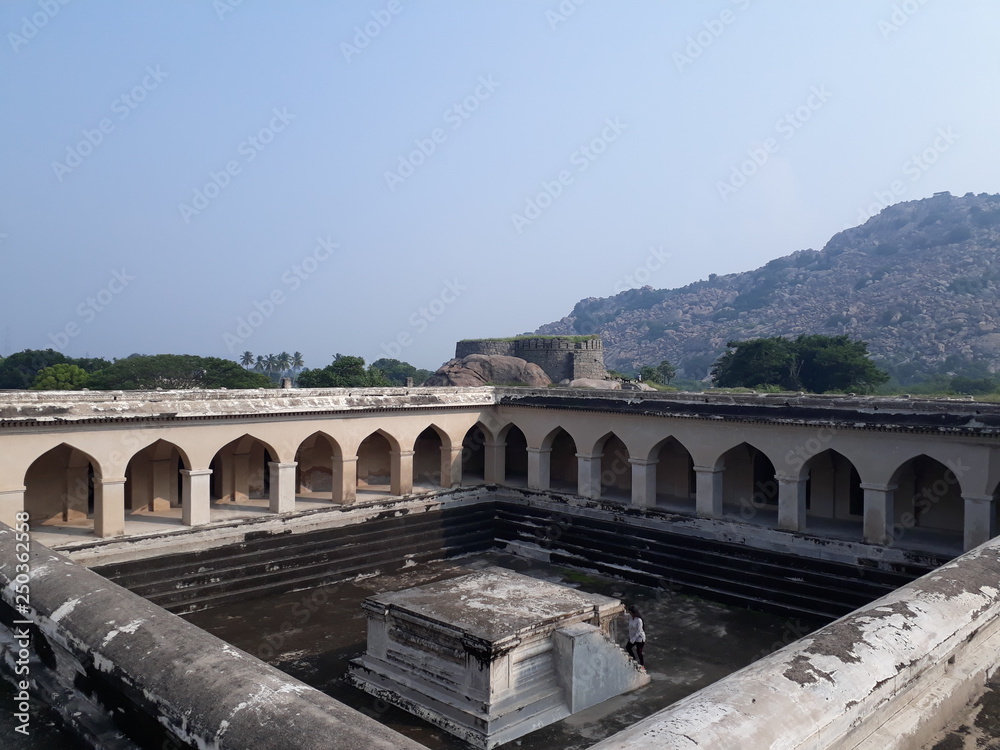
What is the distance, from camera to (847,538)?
40.8 feet

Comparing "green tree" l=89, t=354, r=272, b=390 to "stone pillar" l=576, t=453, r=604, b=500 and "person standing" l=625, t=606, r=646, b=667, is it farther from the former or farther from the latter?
"person standing" l=625, t=606, r=646, b=667

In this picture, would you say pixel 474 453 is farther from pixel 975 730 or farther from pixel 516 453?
pixel 975 730

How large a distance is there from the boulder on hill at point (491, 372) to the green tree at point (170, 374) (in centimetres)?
1014

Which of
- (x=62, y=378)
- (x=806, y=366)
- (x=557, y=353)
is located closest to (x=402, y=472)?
(x=557, y=353)

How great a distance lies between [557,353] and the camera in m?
36.4

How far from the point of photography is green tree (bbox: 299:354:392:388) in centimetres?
3994

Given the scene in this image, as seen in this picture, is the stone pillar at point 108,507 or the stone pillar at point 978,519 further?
the stone pillar at point 108,507

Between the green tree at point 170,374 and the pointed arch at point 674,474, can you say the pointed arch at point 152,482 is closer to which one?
the pointed arch at point 674,474

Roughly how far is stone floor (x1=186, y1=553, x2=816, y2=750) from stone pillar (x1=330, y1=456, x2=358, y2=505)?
6.43 feet

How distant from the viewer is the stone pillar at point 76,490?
A: 14.2m

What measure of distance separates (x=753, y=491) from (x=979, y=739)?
1288 centimetres

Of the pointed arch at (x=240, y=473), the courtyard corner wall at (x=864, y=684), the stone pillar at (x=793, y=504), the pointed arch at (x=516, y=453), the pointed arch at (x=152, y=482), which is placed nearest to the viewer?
the courtyard corner wall at (x=864, y=684)

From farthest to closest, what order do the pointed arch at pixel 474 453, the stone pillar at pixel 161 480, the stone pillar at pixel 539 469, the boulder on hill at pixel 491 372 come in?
the boulder on hill at pixel 491 372
the pointed arch at pixel 474 453
the stone pillar at pixel 539 469
the stone pillar at pixel 161 480

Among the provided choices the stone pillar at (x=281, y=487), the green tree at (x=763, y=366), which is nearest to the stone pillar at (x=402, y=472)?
the stone pillar at (x=281, y=487)
